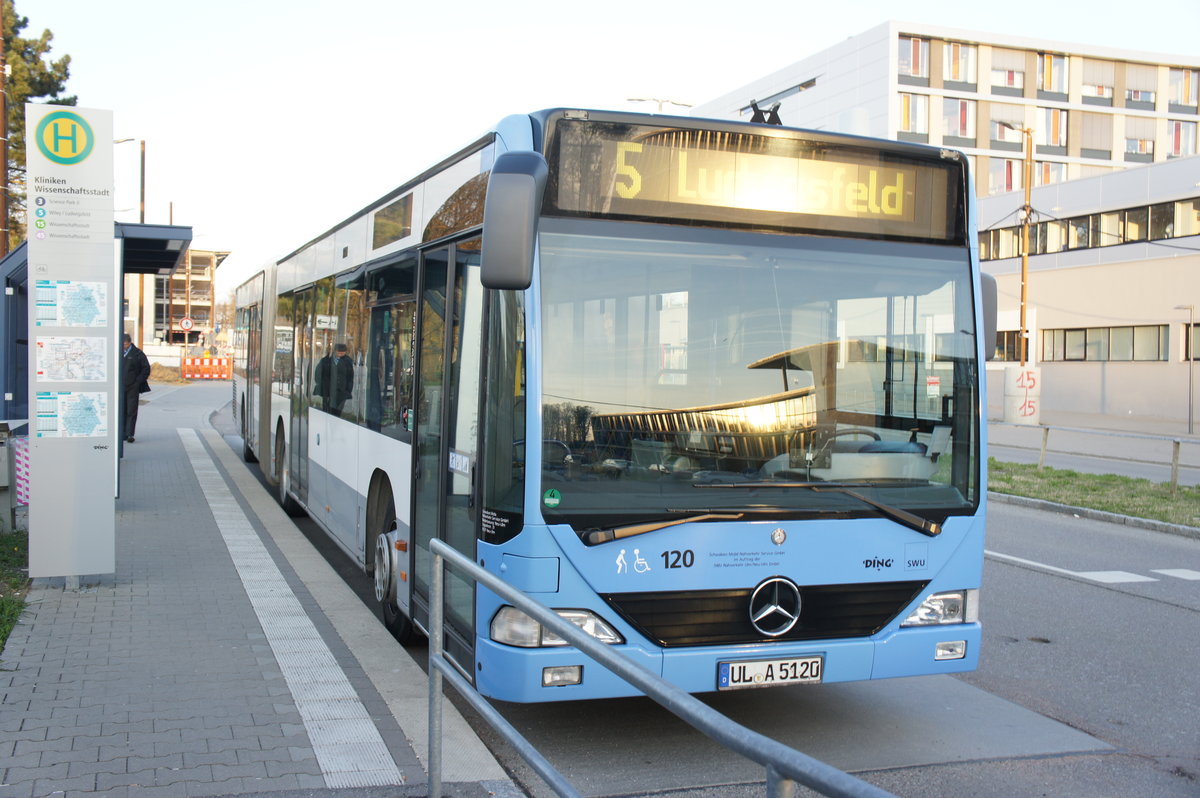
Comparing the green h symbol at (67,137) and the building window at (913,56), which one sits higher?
the building window at (913,56)

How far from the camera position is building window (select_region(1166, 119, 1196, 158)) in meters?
61.3

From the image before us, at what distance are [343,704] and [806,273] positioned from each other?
3018mm

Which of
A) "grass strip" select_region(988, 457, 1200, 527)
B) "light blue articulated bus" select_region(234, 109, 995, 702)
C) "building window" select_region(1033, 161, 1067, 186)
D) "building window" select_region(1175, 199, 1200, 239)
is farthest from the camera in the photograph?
"building window" select_region(1033, 161, 1067, 186)

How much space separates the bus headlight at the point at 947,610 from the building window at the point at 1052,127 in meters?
60.7

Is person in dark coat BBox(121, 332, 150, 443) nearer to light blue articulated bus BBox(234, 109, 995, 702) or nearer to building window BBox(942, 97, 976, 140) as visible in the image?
light blue articulated bus BBox(234, 109, 995, 702)

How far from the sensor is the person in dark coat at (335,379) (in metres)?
8.61

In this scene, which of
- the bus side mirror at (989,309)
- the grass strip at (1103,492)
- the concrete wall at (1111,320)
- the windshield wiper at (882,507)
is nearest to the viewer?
the windshield wiper at (882,507)

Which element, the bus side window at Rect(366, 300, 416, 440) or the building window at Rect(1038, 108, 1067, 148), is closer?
the bus side window at Rect(366, 300, 416, 440)

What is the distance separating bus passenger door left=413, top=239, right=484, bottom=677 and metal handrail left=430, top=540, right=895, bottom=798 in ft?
1.75

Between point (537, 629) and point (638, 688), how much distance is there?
213cm

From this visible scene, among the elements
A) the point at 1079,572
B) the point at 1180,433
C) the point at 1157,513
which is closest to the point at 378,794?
the point at 1079,572

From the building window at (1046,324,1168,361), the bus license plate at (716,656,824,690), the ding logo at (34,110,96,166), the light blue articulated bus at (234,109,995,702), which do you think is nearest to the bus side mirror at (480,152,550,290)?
the light blue articulated bus at (234,109,995,702)

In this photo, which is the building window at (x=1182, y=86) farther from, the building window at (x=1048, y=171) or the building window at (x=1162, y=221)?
the building window at (x=1162, y=221)

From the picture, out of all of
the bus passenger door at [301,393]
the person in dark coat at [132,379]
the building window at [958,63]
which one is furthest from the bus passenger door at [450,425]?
the building window at [958,63]
